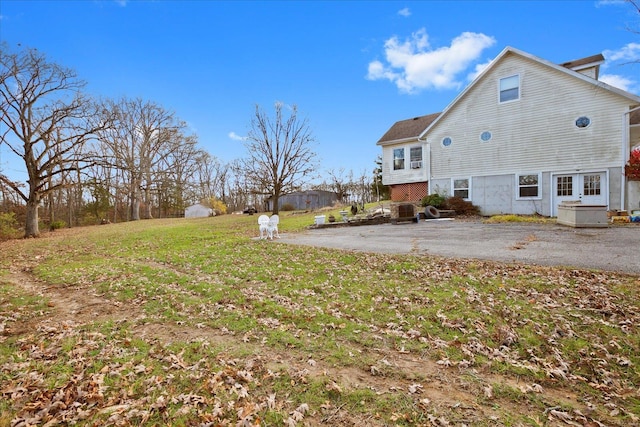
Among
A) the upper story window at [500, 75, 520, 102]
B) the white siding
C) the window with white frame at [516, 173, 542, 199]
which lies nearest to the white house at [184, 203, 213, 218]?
the white siding

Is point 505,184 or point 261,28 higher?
point 261,28

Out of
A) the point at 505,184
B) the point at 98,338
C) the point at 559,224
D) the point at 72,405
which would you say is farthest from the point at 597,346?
the point at 505,184

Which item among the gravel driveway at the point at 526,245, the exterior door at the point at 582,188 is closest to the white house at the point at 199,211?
the gravel driveway at the point at 526,245

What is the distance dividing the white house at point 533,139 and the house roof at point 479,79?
56mm

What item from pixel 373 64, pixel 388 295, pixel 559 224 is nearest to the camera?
pixel 388 295

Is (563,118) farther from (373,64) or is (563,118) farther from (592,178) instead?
(373,64)

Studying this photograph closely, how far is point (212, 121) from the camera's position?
3142 cm

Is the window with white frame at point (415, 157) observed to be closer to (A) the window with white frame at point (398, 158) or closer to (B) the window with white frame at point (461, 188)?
(A) the window with white frame at point (398, 158)

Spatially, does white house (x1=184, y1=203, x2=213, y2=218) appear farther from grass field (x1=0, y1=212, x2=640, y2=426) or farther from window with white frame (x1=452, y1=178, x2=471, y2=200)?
grass field (x1=0, y1=212, x2=640, y2=426)

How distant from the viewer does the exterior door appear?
14539 millimetres

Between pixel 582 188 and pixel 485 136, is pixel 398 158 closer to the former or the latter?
pixel 485 136

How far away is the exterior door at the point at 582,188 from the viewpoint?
14.5 metres

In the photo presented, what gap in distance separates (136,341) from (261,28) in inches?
698

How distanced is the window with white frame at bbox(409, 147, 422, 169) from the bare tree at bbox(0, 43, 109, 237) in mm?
20158
